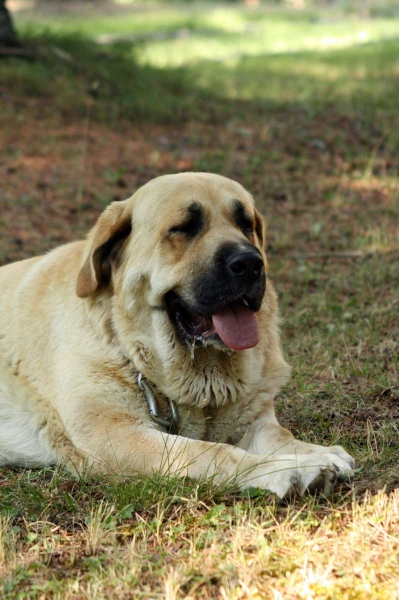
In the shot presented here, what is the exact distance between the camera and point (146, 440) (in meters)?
3.49

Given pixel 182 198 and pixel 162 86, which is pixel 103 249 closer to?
pixel 182 198

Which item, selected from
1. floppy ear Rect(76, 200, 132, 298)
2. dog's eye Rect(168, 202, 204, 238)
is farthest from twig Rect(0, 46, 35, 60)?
dog's eye Rect(168, 202, 204, 238)

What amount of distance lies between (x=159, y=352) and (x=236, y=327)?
383mm

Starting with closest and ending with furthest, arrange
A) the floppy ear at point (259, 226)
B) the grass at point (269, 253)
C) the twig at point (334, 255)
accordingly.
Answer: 1. the grass at point (269, 253)
2. the floppy ear at point (259, 226)
3. the twig at point (334, 255)

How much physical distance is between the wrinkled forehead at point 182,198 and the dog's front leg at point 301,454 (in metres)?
0.99

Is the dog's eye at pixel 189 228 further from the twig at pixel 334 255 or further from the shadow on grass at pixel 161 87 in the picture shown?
the shadow on grass at pixel 161 87

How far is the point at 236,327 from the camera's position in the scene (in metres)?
3.60

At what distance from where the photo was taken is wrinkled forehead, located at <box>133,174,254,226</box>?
376cm

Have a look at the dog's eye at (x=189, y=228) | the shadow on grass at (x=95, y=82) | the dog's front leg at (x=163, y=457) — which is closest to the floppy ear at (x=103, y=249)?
the dog's eye at (x=189, y=228)

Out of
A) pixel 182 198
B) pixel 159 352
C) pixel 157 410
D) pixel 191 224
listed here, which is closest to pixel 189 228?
pixel 191 224

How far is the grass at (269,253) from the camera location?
273cm

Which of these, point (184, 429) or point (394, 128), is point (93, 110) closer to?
point (394, 128)

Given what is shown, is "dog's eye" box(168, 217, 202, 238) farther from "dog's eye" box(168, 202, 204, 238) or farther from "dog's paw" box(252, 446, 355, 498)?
"dog's paw" box(252, 446, 355, 498)

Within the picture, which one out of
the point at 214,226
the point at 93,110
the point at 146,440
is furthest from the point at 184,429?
the point at 93,110
